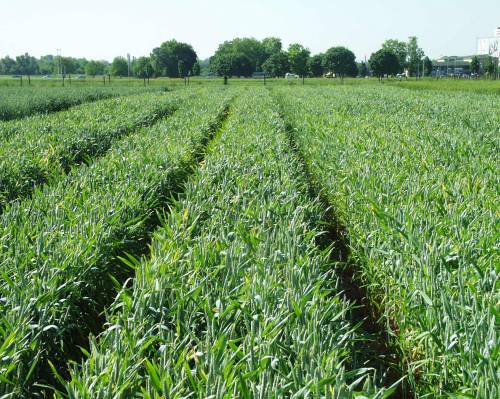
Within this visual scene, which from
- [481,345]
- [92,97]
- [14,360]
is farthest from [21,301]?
[92,97]

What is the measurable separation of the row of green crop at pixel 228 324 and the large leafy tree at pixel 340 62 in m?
88.0

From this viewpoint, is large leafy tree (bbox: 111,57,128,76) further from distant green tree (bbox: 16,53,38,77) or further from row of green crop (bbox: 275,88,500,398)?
row of green crop (bbox: 275,88,500,398)

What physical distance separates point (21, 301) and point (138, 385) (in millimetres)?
1033

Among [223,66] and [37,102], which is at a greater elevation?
[223,66]

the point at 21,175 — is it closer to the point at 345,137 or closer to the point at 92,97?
the point at 345,137

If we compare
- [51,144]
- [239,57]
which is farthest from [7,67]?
[51,144]

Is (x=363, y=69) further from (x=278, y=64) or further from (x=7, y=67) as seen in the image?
(x=7, y=67)

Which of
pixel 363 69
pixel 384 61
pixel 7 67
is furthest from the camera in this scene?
pixel 7 67

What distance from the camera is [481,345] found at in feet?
7.48

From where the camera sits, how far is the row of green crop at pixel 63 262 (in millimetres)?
2758

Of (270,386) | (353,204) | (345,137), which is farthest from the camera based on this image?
(345,137)

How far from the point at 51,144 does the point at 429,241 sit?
7.54 m

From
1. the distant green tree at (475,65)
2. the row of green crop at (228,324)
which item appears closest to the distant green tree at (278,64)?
the distant green tree at (475,65)

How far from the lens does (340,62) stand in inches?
Result: 3546
